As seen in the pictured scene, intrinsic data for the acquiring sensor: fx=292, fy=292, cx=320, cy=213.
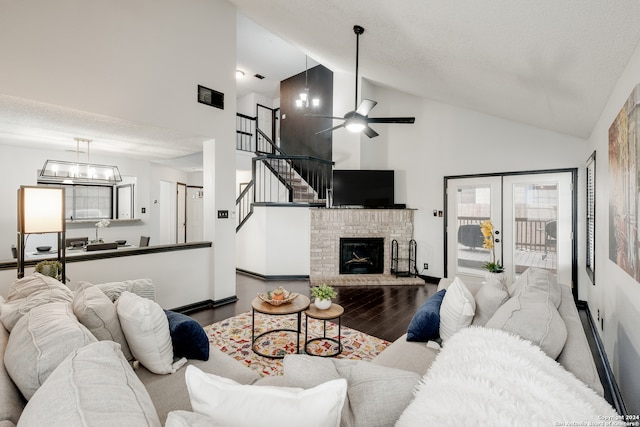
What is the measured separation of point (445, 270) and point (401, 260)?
33.4 inches

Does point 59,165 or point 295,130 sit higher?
point 295,130

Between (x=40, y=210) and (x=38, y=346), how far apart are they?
1673 mm

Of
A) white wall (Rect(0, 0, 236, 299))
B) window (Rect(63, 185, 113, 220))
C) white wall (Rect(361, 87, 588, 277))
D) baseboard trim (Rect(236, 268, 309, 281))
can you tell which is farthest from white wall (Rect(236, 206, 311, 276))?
window (Rect(63, 185, 113, 220))

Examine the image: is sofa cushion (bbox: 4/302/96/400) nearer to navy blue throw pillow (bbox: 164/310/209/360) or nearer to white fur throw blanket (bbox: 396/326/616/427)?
navy blue throw pillow (bbox: 164/310/209/360)

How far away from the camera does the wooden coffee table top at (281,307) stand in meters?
2.74

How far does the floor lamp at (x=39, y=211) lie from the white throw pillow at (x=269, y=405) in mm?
2298

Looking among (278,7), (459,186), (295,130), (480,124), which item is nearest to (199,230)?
(295,130)

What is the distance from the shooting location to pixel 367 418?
1024 millimetres

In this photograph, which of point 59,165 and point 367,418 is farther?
point 59,165

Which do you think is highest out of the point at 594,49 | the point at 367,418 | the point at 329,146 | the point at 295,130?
the point at 295,130

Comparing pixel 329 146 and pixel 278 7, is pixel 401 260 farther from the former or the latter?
pixel 278 7

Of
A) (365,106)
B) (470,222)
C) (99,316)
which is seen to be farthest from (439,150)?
(99,316)

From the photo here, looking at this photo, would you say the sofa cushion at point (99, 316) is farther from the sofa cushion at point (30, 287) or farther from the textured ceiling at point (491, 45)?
the textured ceiling at point (491, 45)

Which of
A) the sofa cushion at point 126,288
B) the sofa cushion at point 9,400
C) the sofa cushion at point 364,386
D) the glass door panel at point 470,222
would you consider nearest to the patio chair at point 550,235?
the glass door panel at point 470,222
